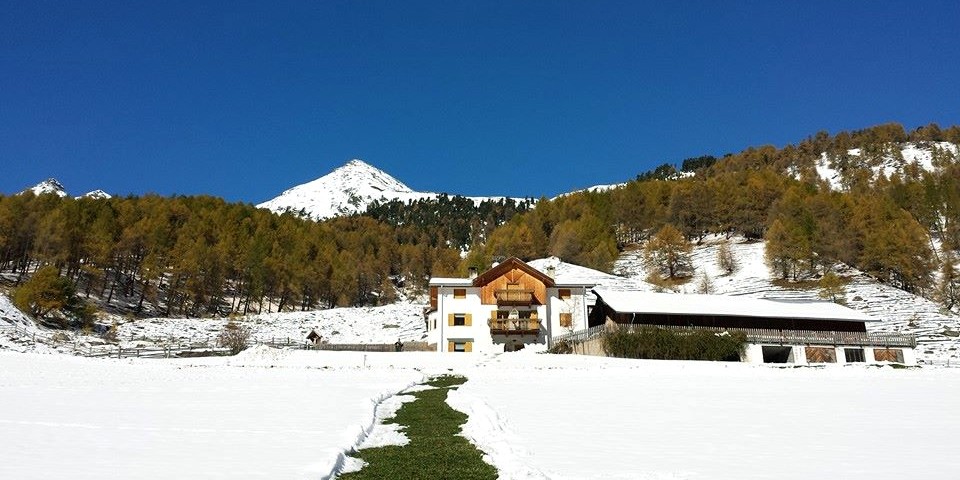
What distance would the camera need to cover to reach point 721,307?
54750mm

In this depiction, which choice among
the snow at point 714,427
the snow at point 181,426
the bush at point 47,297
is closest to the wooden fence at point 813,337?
the snow at point 714,427

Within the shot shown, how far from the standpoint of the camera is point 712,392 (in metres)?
23.5

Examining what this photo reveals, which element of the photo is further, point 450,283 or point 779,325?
point 450,283

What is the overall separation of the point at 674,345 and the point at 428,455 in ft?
124

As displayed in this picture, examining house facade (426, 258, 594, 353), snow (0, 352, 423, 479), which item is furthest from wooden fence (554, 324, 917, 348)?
snow (0, 352, 423, 479)

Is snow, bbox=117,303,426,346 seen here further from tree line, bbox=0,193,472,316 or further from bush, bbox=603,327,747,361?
bush, bbox=603,327,747,361

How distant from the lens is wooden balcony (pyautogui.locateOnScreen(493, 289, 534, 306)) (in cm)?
5981

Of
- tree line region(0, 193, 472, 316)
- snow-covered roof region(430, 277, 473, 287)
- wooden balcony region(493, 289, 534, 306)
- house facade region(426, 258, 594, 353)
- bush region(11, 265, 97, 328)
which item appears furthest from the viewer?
tree line region(0, 193, 472, 316)

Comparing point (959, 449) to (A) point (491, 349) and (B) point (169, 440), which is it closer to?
(B) point (169, 440)

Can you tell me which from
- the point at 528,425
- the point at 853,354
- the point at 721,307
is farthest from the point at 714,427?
the point at 853,354

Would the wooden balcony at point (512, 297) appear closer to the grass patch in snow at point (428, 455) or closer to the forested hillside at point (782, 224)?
the grass patch in snow at point (428, 455)

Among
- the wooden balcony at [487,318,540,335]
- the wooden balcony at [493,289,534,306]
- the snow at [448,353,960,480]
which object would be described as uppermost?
the wooden balcony at [493,289,534,306]

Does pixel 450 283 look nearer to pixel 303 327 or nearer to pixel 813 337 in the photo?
pixel 303 327

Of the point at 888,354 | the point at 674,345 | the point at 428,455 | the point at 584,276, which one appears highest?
the point at 584,276
